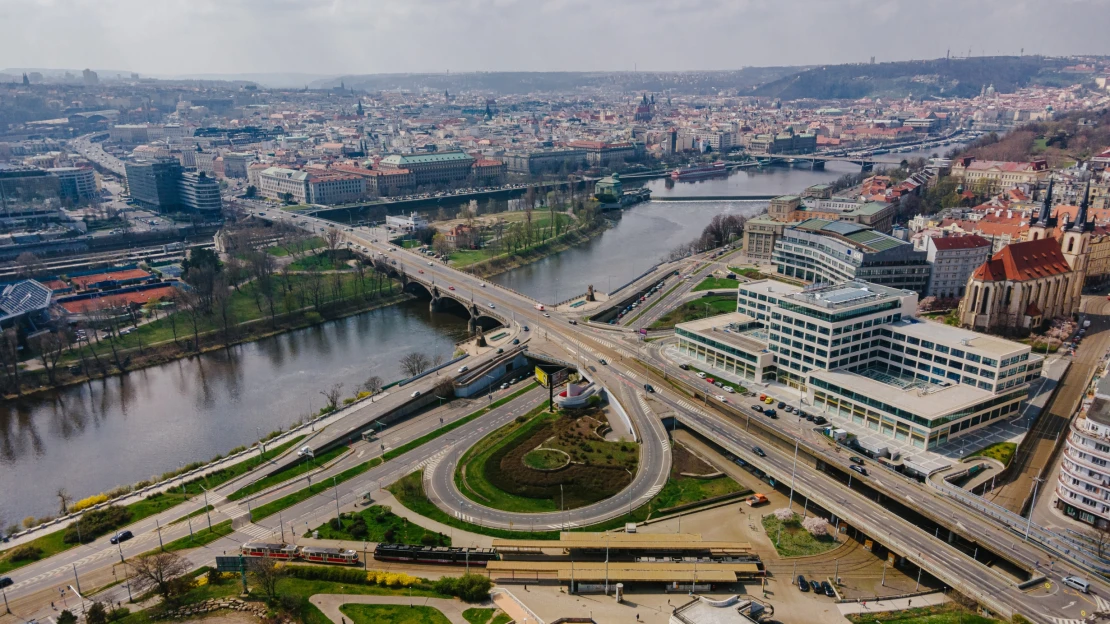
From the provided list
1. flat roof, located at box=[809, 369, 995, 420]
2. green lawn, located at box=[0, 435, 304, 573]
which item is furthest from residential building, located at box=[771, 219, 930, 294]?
green lawn, located at box=[0, 435, 304, 573]

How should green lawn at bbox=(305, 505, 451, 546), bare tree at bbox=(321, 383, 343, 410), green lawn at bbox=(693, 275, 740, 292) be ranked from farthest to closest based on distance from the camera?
green lawn at bbox=(693, 275, 740, 292) < bare tree at bbox=(321, 383, 343, 410) < green lawn at bbox=(305, 505, 451, 546)

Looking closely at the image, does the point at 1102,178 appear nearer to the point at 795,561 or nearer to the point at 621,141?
the point at 795,561

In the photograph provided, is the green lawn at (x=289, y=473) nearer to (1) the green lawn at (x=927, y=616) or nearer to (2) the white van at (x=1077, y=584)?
(1) the green lawn at (x=927, y=616)

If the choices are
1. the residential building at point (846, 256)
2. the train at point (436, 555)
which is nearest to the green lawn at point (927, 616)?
the train at point (436, 555)

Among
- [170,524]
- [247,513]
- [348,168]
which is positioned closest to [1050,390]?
[247,513]

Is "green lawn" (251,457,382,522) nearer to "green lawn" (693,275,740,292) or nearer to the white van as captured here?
the white van

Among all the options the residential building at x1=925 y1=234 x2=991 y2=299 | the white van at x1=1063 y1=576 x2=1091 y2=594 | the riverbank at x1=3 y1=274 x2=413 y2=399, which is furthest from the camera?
the residential building at x1=925 y1=234 x2=991 y2=299
